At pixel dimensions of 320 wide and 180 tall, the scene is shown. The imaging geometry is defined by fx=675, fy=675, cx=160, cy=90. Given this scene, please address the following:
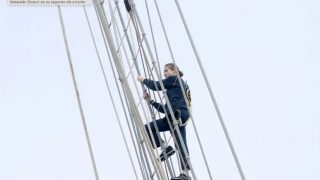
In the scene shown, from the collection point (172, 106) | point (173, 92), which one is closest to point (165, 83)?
point (173, 92)

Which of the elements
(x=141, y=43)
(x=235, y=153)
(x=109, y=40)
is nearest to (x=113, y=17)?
(x=141, y=43)

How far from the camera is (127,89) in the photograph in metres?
4.68

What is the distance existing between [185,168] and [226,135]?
66 cm

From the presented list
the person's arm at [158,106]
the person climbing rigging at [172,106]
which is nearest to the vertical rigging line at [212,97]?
the person climbing rigging at [172,106]

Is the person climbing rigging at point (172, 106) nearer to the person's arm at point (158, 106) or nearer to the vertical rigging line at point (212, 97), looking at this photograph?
the person's arm at point (158, 106)

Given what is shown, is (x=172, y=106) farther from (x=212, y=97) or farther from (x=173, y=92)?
(x=212, y=97)

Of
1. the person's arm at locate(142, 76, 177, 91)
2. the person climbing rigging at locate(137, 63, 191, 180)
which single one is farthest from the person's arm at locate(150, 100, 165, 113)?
the person's arm at locate(142, 76, 177, 91)

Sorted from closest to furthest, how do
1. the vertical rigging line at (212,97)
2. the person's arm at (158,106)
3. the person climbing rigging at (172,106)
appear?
the vertical rigging line at (212,97)
the person climbing rigging at (172,106)
the person's arm at (158,106)

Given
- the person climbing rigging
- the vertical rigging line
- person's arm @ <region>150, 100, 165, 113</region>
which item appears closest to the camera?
the vertical rigging line

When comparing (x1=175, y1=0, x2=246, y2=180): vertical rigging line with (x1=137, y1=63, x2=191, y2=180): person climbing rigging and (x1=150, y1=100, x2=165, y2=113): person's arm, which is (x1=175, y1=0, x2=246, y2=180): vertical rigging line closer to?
(x1=137, y1=63, x2=191, y2=180): person climbing rigging

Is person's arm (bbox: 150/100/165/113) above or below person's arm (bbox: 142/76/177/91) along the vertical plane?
below

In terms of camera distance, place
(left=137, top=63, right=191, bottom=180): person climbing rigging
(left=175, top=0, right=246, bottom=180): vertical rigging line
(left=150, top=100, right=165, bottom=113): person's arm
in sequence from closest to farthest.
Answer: (left=175, top=0, right=246, bottom=180): vertical rigging line, (left=137, top=63, right=191, bottom=180): person climbing rigging, (left=150, top=100, right=165, bottom=113): person's arm

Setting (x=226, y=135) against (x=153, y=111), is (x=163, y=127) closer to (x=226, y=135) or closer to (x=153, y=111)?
(x=153, y=111)

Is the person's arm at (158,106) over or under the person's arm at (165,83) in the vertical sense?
under
